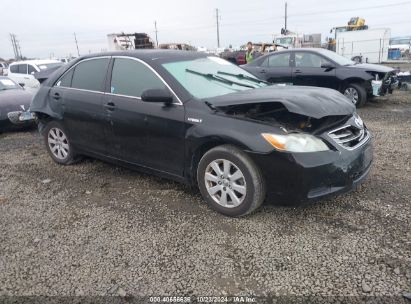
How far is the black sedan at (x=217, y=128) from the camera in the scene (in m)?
3.32

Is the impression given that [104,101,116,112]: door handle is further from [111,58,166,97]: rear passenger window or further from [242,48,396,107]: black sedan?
[242,48,396,107]: black sedan

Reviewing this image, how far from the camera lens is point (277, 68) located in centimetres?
1005

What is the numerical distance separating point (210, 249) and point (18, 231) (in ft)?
6.25

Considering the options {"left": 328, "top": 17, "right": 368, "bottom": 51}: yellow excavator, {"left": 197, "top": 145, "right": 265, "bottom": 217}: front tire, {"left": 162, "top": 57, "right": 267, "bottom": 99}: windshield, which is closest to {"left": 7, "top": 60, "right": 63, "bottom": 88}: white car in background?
{"left": 162, "top": 57, "right": 267, "bottom": 99}: windshield

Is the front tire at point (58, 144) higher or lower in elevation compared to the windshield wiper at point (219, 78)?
lower

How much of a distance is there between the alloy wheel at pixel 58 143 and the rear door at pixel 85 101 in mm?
253

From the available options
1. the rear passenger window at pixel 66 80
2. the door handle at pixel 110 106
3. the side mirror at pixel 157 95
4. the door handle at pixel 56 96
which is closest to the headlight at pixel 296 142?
the side mirror at pixel 157 95

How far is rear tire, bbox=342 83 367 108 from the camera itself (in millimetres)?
9180

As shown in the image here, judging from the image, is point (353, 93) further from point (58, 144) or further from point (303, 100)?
point (58, 144)

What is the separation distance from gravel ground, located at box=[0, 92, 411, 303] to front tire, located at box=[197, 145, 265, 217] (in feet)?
0.49

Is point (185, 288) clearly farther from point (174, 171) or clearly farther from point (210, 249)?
point (174, 171)


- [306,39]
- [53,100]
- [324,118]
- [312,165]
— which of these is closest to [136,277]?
[312,165]

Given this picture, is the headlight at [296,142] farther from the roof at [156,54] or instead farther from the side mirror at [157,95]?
the roof at [156,54]

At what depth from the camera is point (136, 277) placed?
282 cm
